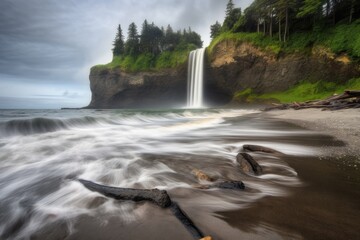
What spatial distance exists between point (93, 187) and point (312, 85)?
2681 centimetres

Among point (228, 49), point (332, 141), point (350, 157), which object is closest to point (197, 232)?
point (350, 157)

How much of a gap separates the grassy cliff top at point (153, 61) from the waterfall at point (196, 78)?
12.8 feet

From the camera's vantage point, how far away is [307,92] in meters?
23.0

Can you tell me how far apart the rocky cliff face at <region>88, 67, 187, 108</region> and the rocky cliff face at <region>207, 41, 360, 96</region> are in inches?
340

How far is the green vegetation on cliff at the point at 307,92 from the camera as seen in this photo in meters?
20.9

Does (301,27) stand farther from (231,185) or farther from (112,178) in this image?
(112,178)

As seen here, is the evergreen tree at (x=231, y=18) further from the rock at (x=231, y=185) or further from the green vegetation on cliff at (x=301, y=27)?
the rock at (x=231, y=185)

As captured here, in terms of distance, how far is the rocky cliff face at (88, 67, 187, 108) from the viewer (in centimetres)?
4056

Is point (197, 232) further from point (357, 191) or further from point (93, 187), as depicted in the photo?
point (357, 191)

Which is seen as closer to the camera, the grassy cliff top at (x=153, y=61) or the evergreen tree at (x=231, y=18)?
the evergreen tree at (x=231, y=18)

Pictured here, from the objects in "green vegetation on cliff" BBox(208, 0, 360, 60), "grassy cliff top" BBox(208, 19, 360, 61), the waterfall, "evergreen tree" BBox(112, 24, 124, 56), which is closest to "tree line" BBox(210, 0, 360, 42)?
"green vegetation on cliff" BBox(208, 0, 360, 60)

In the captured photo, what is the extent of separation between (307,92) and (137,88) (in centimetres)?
3332

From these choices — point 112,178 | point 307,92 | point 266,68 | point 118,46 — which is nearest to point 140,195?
point 112,178

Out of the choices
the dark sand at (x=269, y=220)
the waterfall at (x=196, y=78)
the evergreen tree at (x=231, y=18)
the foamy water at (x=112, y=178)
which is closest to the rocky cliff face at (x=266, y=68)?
the waterfall at (x=196, y=78)
